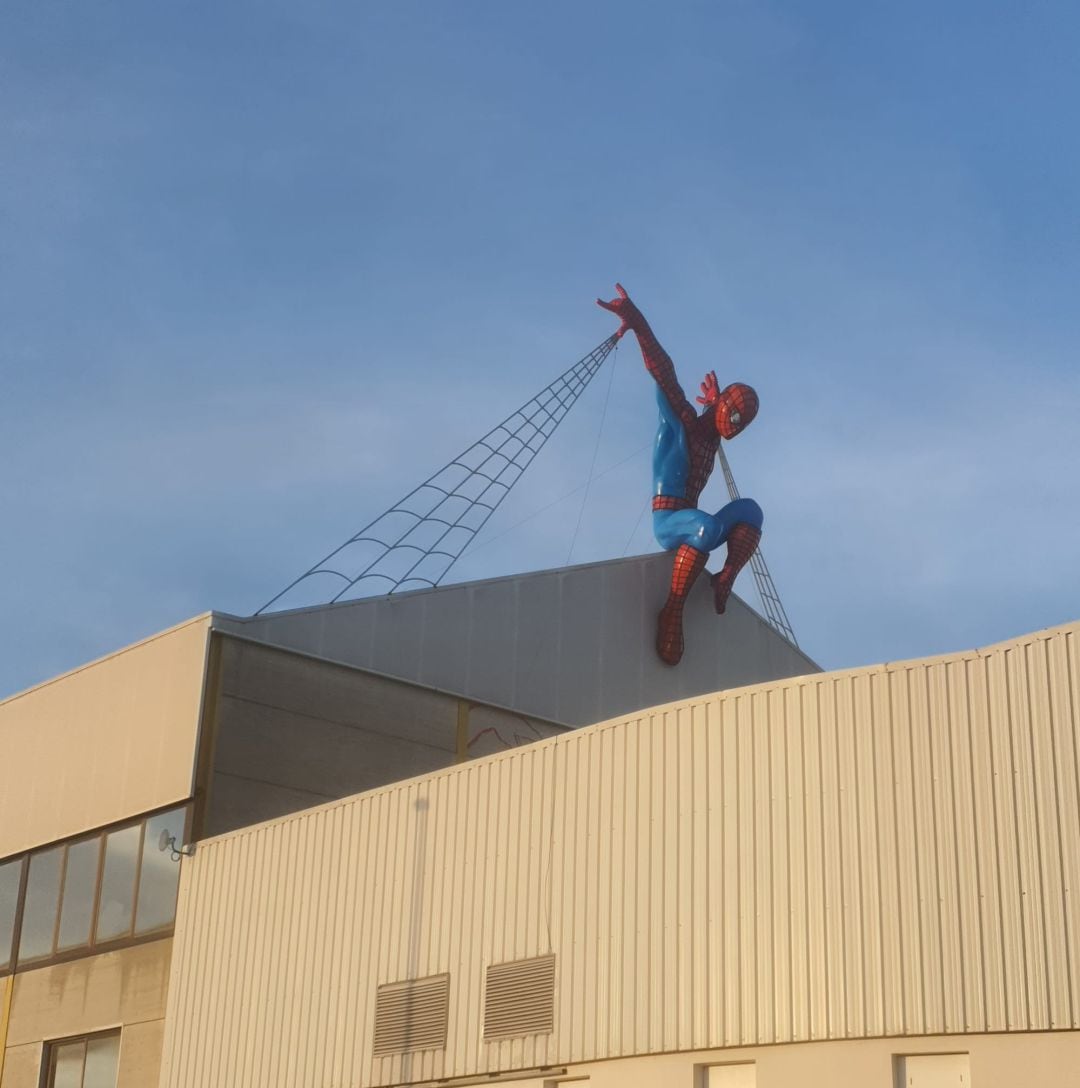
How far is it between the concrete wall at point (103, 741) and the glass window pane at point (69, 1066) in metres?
3.68

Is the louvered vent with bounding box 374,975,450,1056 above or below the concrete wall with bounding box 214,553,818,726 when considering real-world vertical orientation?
below

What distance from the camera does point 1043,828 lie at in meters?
16.2

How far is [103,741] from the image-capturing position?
30.6 m

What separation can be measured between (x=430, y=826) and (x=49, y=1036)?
34.4ft

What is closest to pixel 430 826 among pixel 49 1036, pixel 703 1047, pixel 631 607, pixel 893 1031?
pixel 703 1047

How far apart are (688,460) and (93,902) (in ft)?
45.7

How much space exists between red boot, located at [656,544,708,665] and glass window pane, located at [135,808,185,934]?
Result: 37.2 ft

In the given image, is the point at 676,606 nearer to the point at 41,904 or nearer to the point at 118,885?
the point at 118,885

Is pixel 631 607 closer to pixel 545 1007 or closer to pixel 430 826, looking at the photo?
pixel 430 826

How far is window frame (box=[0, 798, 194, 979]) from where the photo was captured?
92.0ft

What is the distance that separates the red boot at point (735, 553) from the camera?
3469cm

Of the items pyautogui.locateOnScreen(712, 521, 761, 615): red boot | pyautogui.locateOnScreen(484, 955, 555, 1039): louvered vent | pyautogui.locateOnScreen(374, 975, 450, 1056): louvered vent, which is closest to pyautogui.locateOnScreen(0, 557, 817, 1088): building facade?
pyautogui.locateOnScreen(712, 521, 761, 615): red boot

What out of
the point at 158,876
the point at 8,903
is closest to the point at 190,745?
the point at 158,876

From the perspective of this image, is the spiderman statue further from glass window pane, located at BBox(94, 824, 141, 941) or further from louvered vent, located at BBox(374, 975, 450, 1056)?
louvered vent, located at BBox(374, 975, 450, 1056)
